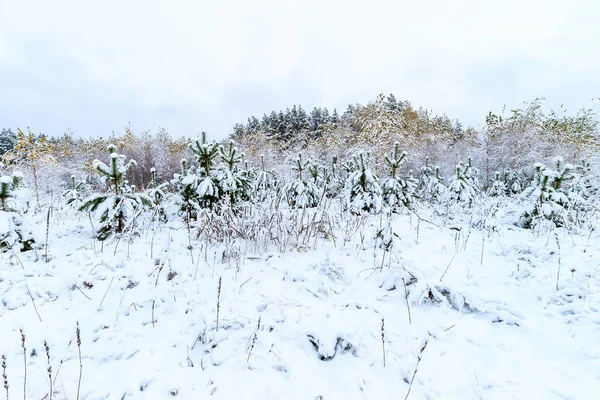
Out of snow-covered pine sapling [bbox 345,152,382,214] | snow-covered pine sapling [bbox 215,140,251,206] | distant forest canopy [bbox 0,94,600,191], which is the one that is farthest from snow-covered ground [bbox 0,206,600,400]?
distant forest canopy [bbox 0,94,600,191]

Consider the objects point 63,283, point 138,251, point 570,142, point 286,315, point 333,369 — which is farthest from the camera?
point 570,142

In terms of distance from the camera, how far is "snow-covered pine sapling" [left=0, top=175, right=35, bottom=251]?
3.96 metres

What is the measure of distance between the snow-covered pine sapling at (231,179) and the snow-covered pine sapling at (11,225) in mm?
3436

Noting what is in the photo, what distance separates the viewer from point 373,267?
3803 mm

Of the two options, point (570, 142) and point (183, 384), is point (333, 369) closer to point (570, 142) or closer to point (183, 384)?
point (183, 384)

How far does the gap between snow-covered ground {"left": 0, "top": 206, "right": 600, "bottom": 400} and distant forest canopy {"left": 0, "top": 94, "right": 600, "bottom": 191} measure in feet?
26.0

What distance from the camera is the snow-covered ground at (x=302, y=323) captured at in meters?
2.01

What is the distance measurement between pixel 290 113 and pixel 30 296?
161 ft

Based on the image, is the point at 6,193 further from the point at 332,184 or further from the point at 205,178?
the point at 332,184

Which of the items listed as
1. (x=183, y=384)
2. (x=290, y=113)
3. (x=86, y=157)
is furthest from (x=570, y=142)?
(x=86, y=157)

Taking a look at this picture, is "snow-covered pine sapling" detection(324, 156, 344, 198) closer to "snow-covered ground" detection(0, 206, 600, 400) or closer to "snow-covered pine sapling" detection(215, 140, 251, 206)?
"snow-covered pine sapling" detection(215, 140, 251, 206)

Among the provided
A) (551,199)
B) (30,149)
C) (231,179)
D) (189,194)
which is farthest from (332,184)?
(30,149)

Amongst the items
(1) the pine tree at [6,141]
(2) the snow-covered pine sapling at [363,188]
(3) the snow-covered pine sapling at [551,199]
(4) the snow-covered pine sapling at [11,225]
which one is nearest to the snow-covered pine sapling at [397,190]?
(2) the snow-covered pine sapling at [363,188]

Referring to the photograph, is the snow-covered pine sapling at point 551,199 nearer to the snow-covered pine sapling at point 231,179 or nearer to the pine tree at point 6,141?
the snow-covered pine sapling at point 231,179
